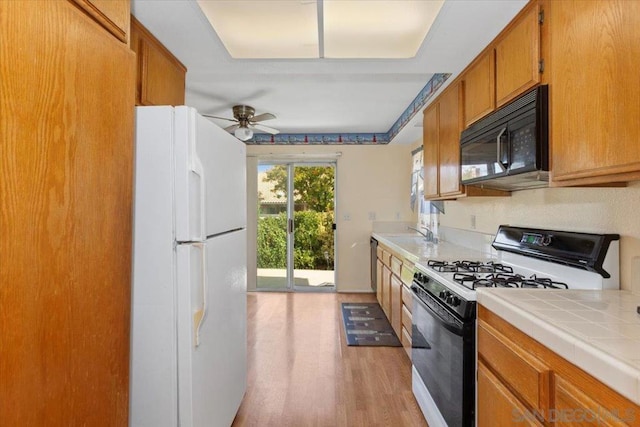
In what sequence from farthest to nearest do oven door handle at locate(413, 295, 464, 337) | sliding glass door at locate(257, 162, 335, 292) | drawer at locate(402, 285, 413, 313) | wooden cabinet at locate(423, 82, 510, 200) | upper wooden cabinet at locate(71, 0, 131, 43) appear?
sliding glass door at locate(257, 162, 335, 292), drawer at locate(402, 285, 413, 313), wooden cabinet at locate(423, 82, 510, 200), oven door handle at locate(413, 295, 464, 337), upper wooden cabinet at locate(71, 0, 131, 43)

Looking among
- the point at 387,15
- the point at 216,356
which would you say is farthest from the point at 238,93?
the point at 216,356

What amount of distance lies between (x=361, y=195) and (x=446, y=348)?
3513mm

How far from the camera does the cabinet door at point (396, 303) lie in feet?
9.65

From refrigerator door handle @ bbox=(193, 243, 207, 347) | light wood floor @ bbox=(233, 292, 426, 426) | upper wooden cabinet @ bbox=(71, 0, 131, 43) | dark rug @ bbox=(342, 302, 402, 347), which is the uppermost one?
upper wooden cabinet @ bbox=(71, 0, 131, 43)

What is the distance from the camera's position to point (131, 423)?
137 cm

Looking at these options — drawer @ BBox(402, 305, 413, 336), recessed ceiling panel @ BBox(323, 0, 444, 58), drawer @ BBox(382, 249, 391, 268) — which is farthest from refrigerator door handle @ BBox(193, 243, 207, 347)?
drawer @ BBox(382, 249, 391, 268)

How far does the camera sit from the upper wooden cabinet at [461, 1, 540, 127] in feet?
5.01

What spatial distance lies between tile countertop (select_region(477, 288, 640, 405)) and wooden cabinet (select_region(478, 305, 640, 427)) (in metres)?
0.03

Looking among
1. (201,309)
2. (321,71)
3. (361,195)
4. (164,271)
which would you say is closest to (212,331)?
(201,309)

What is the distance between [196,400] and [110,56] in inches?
50.9

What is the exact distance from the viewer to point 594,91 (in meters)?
1.17

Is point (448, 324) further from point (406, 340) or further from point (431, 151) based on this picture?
point (431, 151)

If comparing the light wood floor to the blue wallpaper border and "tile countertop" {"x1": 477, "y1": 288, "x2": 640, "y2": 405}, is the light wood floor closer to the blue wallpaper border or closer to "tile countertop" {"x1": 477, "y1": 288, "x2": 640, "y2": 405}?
"tile countertop" {"x1": 477, "y1": 288, "x2": 640, "y2": 405}

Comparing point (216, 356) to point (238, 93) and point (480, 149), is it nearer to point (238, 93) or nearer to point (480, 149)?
point (480, 149)
